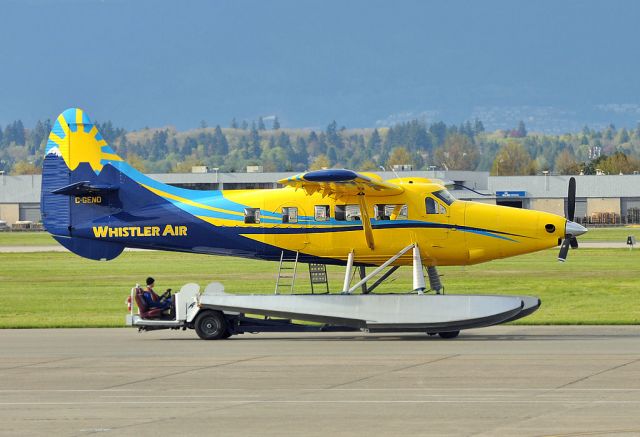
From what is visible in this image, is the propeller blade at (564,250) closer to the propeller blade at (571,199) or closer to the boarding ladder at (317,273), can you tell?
the propeller blade at (571,199)

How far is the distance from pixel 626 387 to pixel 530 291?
76.5 feet

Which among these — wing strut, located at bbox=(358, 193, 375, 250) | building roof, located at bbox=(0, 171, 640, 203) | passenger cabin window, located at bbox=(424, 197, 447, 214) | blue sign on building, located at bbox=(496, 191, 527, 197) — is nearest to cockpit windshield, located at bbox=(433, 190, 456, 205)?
passenger cabin window, located at bbox=(424, 197, 447, 214)

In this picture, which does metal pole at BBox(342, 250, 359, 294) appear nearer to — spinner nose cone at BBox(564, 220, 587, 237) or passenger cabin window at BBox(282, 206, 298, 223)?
passenger cabin window at BBox(282, 206, 298, 223)

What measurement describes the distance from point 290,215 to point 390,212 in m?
2.27

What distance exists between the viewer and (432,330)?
25.5 meters

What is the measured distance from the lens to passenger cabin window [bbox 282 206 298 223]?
1097 inches

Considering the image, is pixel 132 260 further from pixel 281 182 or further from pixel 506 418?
pixel 506 418

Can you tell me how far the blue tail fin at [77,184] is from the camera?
29.0 meters

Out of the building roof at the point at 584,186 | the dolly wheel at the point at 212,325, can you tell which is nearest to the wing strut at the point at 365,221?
the dolly wheel at the point at 212,325

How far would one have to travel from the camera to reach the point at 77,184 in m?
28.8

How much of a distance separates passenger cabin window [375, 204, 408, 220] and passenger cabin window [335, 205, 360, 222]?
452 mm

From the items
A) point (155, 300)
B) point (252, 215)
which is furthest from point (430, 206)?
point (155, 300)

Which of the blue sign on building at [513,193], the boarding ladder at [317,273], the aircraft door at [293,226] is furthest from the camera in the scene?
the blue sign on building at [513,193]

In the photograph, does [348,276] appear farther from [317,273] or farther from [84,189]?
[84,189]
